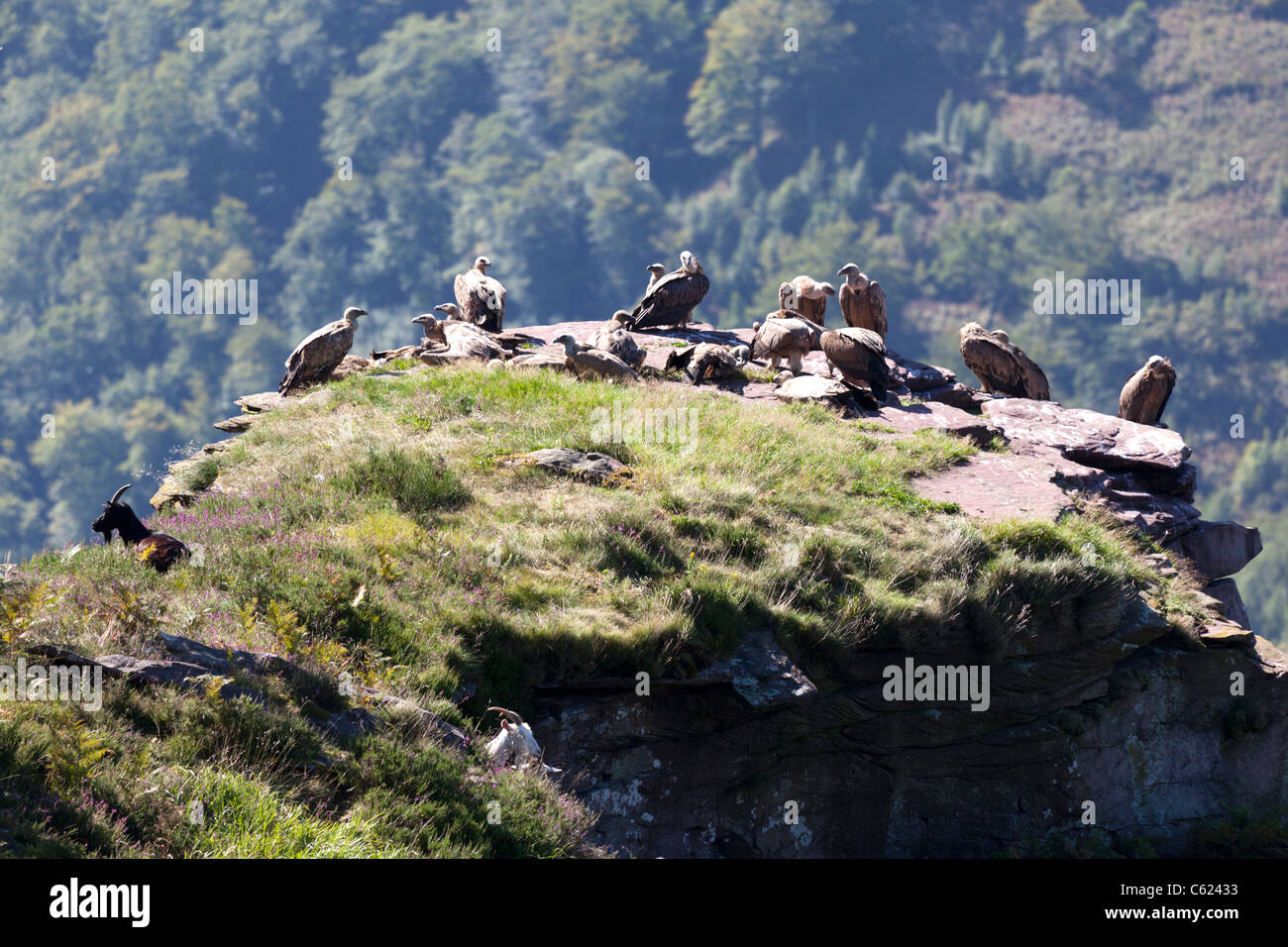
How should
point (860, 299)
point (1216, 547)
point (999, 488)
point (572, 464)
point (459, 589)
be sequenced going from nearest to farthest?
point (459, 589), point (572, 464), point (999, 488), point (1216, 547), point (860, 299)

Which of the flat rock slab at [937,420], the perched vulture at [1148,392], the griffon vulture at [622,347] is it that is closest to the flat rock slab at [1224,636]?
the flat rock slab at [937,420]

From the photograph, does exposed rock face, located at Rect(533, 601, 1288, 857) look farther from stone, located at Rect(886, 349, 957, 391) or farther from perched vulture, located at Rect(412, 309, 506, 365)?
perched vulture, located at Rect(412, 309, 506, 365)

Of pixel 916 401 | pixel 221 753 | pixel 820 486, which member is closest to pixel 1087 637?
pixel 820 486

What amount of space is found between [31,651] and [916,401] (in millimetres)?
13901

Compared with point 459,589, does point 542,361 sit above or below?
above

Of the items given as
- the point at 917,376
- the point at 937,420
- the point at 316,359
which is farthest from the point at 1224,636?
the point at 316,359

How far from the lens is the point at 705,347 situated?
19734mm

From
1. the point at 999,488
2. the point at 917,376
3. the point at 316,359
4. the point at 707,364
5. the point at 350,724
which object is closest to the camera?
the point at 350,724

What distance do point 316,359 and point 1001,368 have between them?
1084cm

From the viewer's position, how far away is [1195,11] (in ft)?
497

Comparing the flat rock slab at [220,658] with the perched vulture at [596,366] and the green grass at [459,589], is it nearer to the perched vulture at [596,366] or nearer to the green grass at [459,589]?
the green grass at [459,589]

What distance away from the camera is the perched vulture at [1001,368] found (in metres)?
21.4

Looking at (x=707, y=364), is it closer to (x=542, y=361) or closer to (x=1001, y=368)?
(x=542, y=361)

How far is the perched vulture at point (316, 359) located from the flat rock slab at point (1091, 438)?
9671mm
